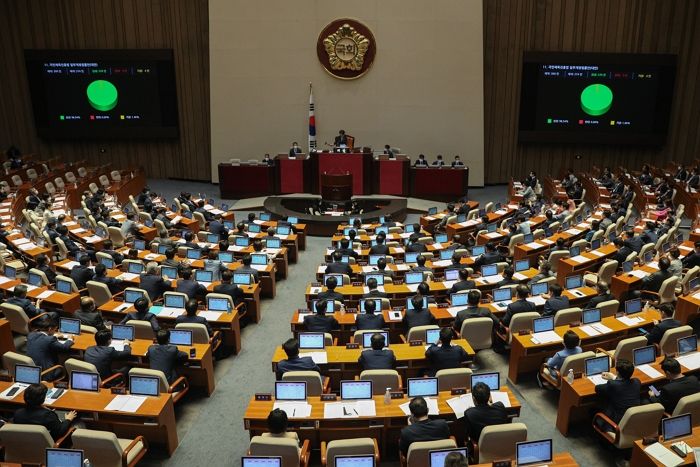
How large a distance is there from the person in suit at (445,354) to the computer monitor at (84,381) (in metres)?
4.04

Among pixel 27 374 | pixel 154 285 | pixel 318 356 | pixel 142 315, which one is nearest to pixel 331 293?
pixel 318 356

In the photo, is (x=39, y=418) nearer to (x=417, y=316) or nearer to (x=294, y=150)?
(x=417, y=316)

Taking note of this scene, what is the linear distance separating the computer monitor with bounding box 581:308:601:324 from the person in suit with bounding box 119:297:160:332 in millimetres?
6223

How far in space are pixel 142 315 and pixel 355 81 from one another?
582 inches

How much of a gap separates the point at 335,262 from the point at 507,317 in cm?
375

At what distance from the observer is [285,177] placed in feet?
66.3

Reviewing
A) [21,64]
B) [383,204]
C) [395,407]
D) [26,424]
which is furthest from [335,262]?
[21,64]

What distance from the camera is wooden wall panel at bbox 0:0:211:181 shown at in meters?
21.9

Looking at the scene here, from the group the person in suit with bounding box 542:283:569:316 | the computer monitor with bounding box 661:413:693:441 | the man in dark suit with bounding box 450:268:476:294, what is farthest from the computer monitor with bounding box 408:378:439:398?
the man in dark suit with bounding box 450:268:476:294

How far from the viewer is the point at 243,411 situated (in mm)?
7797

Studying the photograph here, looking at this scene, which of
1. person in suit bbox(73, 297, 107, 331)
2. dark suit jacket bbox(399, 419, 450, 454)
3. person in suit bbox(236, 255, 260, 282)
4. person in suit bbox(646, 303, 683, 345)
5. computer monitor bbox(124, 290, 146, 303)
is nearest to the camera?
dark suit jacket bbox(399, 419, 450, 454)

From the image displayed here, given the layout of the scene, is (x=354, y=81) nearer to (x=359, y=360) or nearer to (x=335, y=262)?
(x=335, y=262)

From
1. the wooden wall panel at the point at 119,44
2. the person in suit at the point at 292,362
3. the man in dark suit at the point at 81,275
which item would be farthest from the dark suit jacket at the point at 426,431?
the wooden wall panel at the point at 119,44

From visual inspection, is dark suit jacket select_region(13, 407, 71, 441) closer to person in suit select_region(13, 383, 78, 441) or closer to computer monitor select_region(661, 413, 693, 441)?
person in suit select_region(13, 383, 78, 441)
